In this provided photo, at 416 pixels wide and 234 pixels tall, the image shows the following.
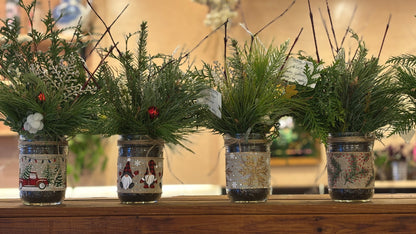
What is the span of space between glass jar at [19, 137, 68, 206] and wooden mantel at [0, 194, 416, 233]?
0.08 metres

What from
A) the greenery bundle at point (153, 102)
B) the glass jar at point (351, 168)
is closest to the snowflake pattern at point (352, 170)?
the glass jar at point (351, 168)

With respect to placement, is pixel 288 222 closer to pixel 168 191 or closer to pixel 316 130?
pixel 316 130

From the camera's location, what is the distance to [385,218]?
108 cm

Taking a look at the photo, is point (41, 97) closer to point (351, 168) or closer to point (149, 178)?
point (149, 178)

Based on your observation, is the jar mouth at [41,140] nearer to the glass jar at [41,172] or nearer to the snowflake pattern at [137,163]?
the glass jar at [41,172]

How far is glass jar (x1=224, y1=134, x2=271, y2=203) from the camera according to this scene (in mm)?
1196

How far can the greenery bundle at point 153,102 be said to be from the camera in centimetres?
122

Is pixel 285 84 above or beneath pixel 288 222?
above

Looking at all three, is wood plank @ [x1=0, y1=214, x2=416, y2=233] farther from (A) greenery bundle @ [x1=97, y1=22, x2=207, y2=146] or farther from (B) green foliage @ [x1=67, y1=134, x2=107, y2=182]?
(B) green foliage @ [x1=67, y1=134, x2=107, y2=182]

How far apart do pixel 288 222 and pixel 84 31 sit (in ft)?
2.22

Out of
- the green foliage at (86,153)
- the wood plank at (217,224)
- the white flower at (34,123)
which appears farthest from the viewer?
the green foliage at (86,153)

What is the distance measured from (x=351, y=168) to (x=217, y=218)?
319mm

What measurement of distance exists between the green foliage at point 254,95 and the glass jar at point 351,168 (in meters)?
0.14

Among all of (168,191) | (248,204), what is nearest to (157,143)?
(248,204)
